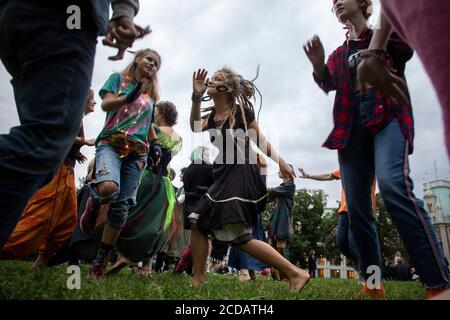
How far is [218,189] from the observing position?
11.0ft

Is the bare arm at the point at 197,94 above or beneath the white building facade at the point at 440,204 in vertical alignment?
beneath

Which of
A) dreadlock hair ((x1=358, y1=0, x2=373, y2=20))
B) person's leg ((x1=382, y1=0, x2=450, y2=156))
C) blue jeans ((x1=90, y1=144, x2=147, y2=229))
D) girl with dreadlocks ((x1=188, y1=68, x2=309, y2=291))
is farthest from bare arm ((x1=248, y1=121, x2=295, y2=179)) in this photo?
person's leg ((x1=382, y1=0, x2=450, y2=156))

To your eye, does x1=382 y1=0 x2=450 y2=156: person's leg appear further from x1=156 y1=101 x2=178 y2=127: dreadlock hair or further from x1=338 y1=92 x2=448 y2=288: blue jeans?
x1=156 y1=101 x2=178 y2=127: dreadlock hair

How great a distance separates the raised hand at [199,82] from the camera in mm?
3799

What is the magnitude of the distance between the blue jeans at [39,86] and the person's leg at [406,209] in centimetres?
190

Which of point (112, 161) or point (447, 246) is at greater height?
point (447, 246)

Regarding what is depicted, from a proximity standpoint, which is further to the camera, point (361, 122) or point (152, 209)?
point (152, 209)

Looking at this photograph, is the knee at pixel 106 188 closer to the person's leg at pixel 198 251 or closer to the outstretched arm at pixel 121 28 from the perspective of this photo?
the person's leg at pixel 198 251

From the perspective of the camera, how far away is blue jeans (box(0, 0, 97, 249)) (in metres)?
1.50

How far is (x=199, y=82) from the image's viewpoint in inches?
151

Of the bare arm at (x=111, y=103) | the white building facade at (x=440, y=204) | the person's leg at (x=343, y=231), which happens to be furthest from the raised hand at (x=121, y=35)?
the white building facade at (x=440, y=204)
